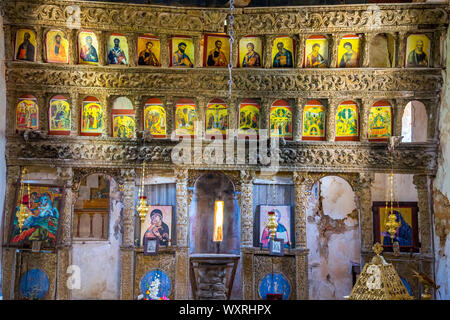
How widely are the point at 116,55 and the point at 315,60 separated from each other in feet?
15.8

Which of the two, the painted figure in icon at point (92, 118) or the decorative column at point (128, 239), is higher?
the painted figure in icon at point (92, 118)

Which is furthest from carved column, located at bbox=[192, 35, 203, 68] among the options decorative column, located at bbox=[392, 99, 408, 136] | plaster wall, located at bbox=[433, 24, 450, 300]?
plaster wall, located at bbox=[433, 24, 450, 300]

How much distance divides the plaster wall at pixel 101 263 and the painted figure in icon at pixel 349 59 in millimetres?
7342

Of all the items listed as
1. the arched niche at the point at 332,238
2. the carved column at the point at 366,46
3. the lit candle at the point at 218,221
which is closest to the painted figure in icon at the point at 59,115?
the lit candle at the point at 218,221

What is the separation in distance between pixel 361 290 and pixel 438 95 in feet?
20.4

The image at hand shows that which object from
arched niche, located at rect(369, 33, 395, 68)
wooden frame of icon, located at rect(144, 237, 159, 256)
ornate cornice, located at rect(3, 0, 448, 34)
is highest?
ornate cornice, located at rect(3, 0, 448, 34)

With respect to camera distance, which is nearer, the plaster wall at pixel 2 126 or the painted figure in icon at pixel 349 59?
the plaster wall at pixel 2 126

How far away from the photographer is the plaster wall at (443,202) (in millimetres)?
10938

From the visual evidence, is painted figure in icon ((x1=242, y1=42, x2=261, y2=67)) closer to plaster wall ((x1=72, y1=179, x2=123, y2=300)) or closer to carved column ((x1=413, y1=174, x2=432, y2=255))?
carved column ((x1=413, y1=174, x2=432, y2=255))

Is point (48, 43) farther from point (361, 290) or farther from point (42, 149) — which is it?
point (361, 290)

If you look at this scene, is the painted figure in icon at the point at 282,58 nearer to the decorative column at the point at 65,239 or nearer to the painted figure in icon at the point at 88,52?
the painted figure in icon at the point at 88,52

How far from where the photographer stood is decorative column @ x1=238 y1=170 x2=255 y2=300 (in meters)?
11.8

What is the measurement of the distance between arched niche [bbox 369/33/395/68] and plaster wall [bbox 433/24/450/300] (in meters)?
1.43
